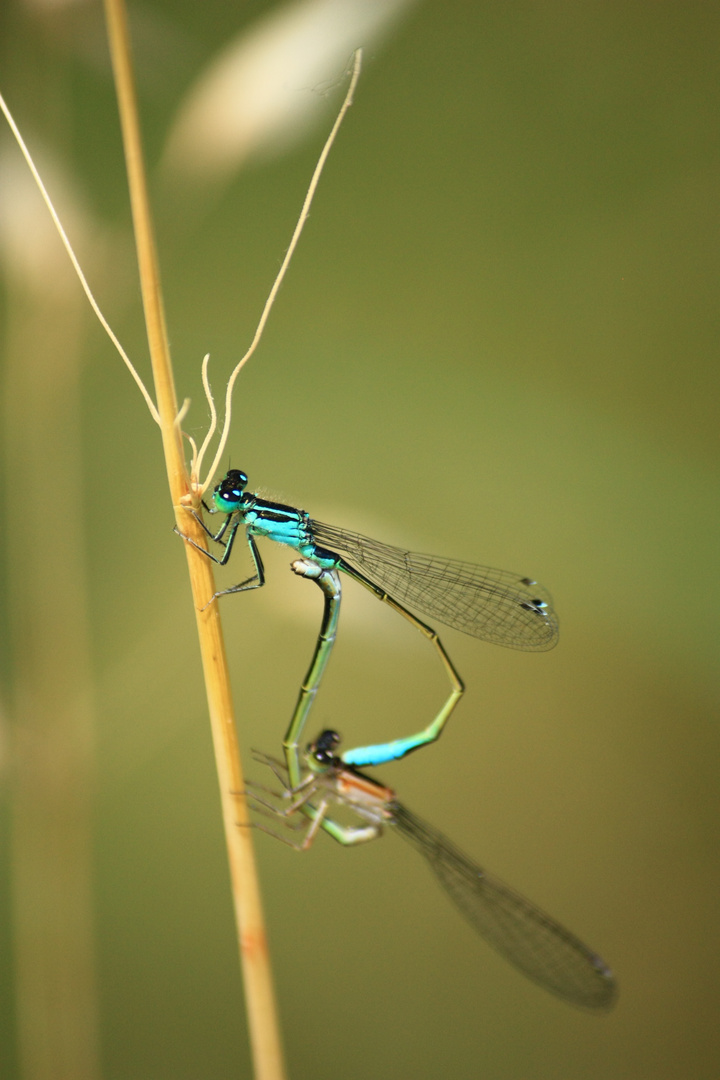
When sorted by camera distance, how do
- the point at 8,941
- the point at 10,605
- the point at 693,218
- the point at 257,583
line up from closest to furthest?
1. the point at 257,583
2. the point at 10,605
3. the point at 693,218
4. the point at 8,941

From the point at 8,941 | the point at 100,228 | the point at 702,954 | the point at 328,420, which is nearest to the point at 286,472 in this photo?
the point at 328,420

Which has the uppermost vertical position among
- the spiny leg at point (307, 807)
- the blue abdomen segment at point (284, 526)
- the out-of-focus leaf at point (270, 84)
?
the out-of-focus leaf at point (270, 84)

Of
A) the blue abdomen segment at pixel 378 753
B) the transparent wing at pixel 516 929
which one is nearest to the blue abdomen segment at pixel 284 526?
the blue abdomen segment at pixel 378 753

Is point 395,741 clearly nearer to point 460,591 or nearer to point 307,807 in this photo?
point 307,807

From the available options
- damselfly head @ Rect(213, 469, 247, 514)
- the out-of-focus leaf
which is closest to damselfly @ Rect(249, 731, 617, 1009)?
damselfly head @ Rect(213, 469, 247, 514)

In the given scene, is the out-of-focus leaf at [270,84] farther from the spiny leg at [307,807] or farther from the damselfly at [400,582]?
the spiny leg at [307,807]

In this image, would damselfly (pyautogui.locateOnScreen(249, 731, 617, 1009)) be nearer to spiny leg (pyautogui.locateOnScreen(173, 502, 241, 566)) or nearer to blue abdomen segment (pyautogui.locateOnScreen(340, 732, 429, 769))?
blue abdomen segment (pyautogui.locateOnScreen(340, 732, 429, 769))

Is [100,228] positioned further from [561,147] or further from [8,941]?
[8,941]
